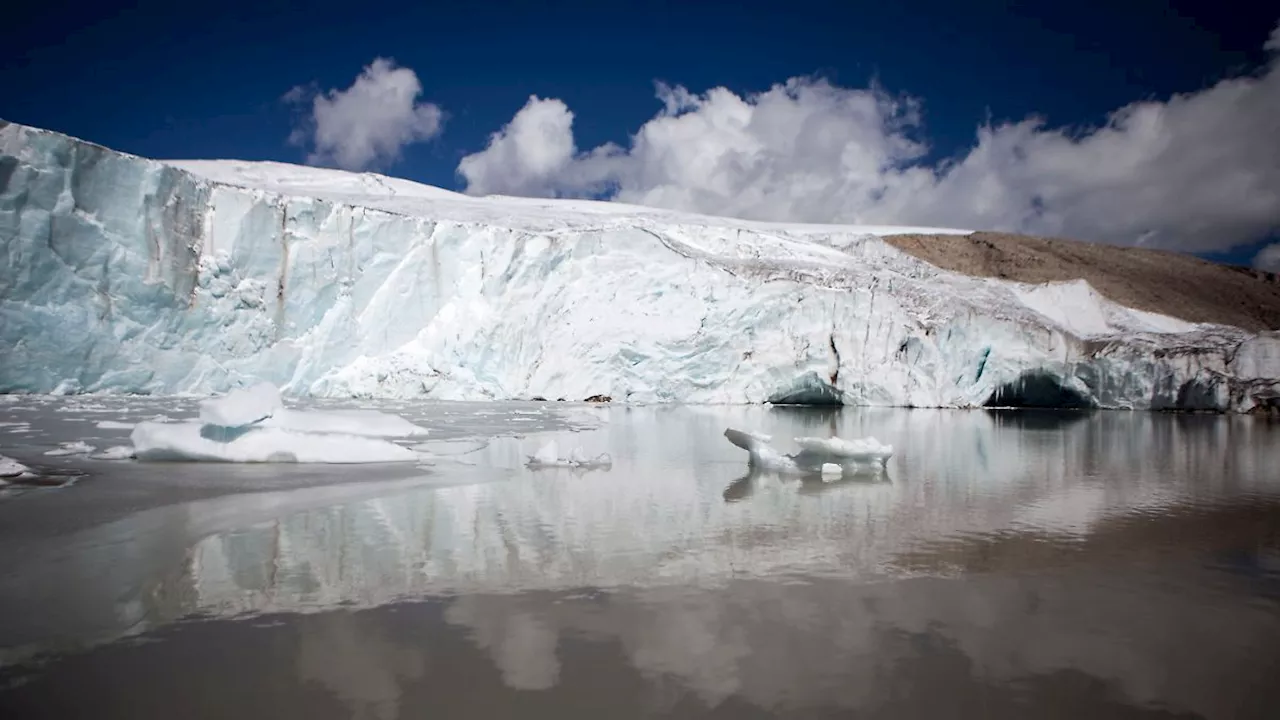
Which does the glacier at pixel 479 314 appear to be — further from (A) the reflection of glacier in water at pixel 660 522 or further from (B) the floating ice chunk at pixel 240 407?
(B) the floating ice chunk at pixel 240 407

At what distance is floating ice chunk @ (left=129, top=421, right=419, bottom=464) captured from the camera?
7.09 m

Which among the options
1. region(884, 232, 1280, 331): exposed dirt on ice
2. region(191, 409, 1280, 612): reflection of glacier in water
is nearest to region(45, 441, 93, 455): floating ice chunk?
region(191, 409, 1280, 612): reflection of glacier in water

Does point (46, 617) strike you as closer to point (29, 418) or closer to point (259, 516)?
point (259, 516)

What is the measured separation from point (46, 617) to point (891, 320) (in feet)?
67.8

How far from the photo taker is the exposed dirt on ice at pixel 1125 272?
3512cm

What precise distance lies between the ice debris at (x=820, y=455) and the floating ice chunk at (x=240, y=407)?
4628mm

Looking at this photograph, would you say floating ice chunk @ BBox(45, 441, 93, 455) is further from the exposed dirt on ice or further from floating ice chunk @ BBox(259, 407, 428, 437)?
the exposed dirt on ice

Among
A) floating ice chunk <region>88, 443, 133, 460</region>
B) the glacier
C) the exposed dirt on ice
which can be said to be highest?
the exposed dirt on ice

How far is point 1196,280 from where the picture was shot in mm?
40531

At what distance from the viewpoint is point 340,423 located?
8859 millimetres

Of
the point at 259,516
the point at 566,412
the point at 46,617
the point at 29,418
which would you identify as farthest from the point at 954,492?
the point at 29,418

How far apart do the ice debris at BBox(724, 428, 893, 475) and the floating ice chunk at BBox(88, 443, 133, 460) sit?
5.91 metres

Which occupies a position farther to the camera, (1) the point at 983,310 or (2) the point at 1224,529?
(1) the point at 983,310

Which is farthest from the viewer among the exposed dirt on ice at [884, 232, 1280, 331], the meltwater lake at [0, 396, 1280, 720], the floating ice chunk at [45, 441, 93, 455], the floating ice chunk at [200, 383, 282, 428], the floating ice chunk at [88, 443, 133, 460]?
the exposed dirt on ice at [884, 232, 1280, 331]
